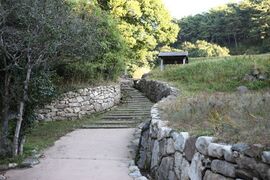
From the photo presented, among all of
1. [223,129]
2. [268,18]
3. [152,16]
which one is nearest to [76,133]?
[223,129]

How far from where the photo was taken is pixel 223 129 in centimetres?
475

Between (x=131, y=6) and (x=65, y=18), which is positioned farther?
(x=131, y=6)

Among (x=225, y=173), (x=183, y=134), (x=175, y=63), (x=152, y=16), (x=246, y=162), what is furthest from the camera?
(x=152, y=16)

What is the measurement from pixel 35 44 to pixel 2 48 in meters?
0.71

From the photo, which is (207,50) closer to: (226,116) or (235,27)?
(235,27)

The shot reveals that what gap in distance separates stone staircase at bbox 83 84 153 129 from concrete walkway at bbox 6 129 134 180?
1.40 meters

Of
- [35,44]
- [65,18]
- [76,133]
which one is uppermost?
[65,18]

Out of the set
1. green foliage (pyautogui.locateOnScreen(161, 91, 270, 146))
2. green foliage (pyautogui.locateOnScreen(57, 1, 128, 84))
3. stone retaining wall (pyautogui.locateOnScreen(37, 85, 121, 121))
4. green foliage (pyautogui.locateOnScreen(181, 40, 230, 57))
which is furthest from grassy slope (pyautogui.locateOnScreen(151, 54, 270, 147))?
green foliage (pyautogui.locateOnScreen(181, 40, 230, 57))

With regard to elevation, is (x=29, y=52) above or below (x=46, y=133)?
above

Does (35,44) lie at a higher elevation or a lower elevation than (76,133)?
higher

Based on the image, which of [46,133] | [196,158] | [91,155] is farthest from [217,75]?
[196,158]

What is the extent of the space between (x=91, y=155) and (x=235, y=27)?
128ft

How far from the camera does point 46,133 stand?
39.5 ft

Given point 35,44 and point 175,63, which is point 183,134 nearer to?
point 35,44
